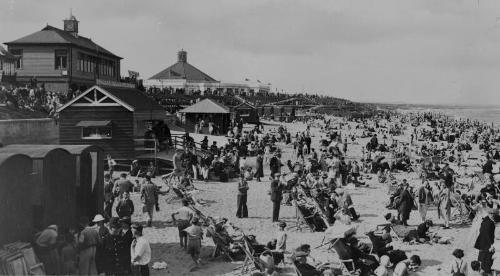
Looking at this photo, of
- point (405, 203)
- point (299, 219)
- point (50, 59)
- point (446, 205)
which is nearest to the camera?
point (405, 203)

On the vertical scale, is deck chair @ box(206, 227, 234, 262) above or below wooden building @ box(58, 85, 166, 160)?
below

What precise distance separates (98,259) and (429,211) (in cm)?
1202

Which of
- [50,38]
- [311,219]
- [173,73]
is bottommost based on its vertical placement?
[311,219]

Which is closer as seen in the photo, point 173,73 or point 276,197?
point 276,197

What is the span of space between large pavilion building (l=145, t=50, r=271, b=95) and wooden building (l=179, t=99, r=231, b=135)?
32198mm

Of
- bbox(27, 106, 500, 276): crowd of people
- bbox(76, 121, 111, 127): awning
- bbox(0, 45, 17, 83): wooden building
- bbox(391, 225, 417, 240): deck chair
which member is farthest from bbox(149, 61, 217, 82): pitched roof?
bbox(391, 225, 417, 240): deck chair

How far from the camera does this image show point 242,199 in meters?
16.5

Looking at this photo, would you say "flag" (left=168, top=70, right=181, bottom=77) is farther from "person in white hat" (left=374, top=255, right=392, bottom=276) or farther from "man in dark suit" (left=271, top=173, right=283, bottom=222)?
"person in white hat" (left=374, top=255, right=392, bottom=276)

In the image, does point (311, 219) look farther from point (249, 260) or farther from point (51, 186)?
point (51, 186)

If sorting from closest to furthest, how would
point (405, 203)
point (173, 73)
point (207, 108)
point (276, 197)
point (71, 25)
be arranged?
point (405, 203) < point (276, 197) < point (207, 108) < point (71, 25) < point (173, 73)

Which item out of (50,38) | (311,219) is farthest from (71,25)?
(311,219)

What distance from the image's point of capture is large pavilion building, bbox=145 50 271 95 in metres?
78.4

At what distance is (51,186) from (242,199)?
6.71 meters

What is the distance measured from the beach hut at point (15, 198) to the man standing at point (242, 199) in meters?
7.01
